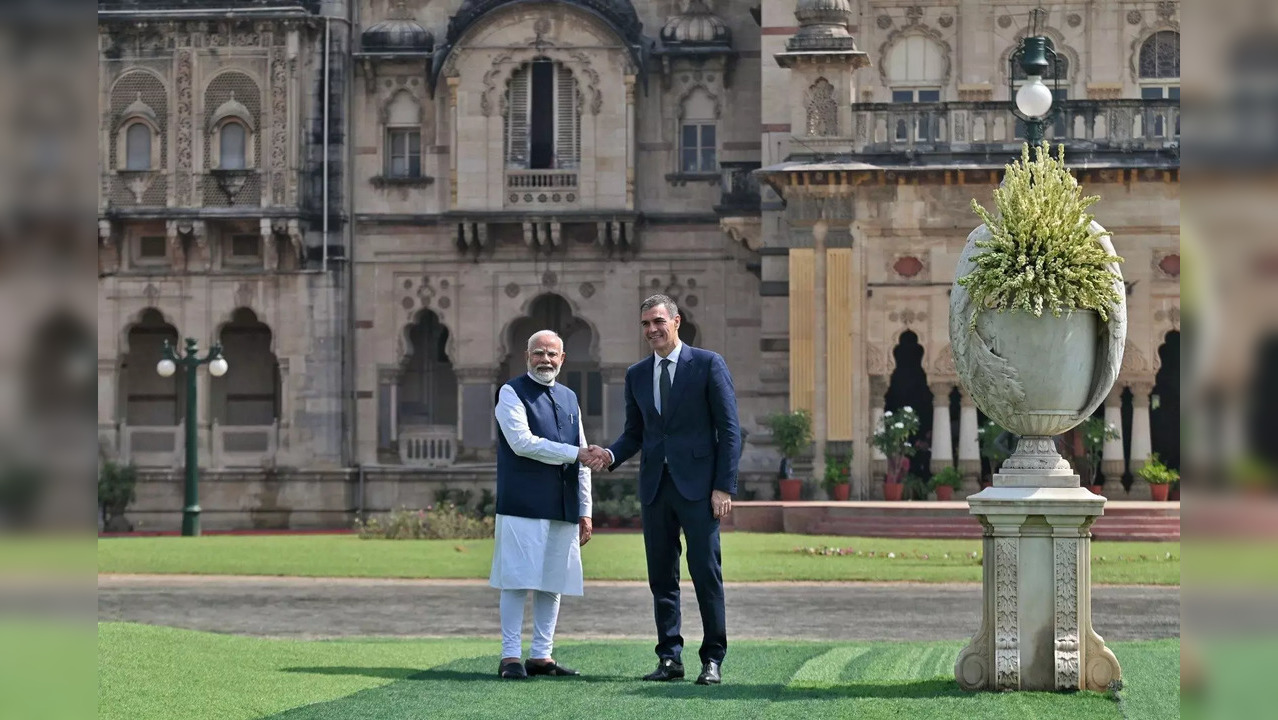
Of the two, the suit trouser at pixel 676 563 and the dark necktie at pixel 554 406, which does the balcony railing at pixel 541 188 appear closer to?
the dark necktie at pixel 554 406

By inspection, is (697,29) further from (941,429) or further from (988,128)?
(941,429)

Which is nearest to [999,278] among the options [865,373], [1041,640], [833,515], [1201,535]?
[1041,640]

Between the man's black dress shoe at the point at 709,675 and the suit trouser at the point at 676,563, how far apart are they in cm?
3

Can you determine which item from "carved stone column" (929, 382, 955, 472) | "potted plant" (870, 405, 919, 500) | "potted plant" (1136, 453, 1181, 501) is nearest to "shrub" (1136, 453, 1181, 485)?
"potted plant" (1136, 453, 1181, 501)

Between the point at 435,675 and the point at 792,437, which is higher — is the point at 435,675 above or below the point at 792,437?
below

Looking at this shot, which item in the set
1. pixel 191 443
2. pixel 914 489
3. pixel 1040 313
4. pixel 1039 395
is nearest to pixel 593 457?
pixel 1039 395

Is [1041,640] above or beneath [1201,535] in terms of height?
beneath

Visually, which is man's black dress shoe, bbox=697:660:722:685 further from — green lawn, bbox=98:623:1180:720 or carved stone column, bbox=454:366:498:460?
carved stone column, bbox=454:366:498:460

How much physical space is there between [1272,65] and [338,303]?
124 ft

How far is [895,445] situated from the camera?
106ft

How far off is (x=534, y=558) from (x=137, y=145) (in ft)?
101

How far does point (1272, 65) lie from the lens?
6.35 ft

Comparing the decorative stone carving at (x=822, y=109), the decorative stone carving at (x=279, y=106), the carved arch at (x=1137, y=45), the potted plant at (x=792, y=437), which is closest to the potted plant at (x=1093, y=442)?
the potted plant at (x=792, y=437)

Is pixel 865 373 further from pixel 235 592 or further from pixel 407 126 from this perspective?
pixel 235 592
